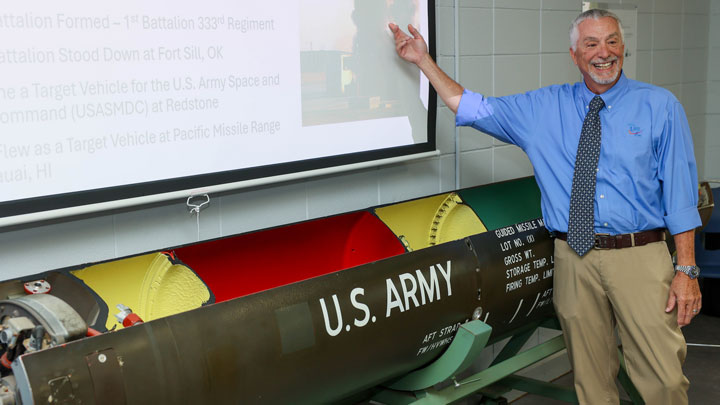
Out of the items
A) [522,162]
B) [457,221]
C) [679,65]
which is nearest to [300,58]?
[457,221]

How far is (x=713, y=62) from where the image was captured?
5.04 meters

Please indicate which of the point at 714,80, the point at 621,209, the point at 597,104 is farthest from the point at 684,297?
the point at 714,80

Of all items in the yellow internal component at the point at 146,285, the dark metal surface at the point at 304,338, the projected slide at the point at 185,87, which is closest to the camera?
the dark metal surface at the point at 304,338

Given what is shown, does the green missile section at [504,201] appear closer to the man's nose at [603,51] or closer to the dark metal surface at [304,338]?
the dark metal surface at [304,338]

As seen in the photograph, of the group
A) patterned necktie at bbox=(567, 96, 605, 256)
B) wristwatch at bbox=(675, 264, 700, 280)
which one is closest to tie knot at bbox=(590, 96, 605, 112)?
patterned necktie at bbox=(567, 96, 605, 256)

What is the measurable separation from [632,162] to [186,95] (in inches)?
57.4

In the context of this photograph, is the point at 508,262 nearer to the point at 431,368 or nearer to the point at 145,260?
the point at 431,368

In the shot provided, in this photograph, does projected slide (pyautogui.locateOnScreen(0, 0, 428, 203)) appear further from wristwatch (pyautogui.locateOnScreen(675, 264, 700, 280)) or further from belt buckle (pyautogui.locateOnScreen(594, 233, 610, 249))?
wristwatch (pyautogui.locateOnScreen(675, 264, 700, 280))

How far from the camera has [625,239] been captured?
2555 millimetres

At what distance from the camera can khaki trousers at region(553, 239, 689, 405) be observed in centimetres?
255

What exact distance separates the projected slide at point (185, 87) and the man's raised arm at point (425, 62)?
0.04 metres

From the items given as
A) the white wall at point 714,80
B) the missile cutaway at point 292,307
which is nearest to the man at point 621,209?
the missile cutaway at point 292,307

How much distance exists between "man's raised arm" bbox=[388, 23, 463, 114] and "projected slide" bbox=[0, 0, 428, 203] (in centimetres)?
4

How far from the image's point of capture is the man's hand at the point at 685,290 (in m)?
2.52
